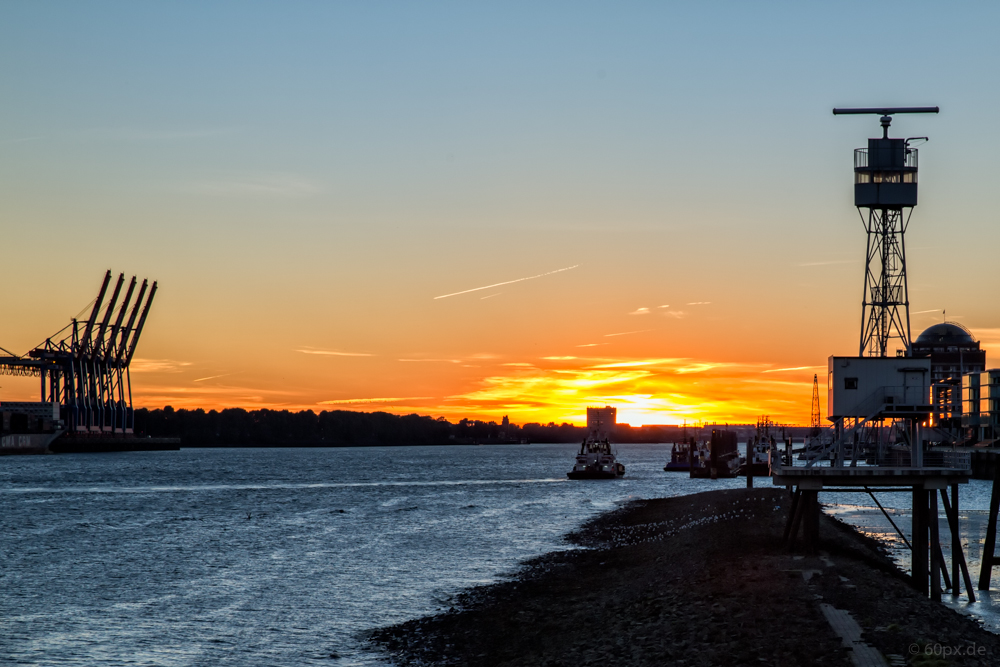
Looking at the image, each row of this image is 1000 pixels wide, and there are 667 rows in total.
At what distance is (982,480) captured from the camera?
101812mm

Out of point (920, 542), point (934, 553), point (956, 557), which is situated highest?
point (920, 542)

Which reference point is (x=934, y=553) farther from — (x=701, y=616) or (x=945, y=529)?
(x=945, y=529)

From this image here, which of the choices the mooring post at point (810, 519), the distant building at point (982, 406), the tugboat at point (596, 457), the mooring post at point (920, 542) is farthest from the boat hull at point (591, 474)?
the mooring post at point (920, 542)

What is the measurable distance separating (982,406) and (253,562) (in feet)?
437

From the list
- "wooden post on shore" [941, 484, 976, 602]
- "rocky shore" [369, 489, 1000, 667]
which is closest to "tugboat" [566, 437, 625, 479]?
"rocky shore" [369, 489, 1000, 667]

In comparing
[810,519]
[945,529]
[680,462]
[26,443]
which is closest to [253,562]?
[810,519]

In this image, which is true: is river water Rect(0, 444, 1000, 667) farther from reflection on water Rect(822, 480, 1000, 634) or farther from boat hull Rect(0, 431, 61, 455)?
boat hull Rect(0, 431, 61, 455)

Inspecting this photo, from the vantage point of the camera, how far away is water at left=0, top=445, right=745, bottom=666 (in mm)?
23125

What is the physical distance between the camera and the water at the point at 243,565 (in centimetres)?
2312

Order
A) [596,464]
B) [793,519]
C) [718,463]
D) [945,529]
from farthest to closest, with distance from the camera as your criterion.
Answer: [718,463]
[596,464]
[945,529]
[793,519]

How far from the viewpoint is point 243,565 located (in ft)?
120

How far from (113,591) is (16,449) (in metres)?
171

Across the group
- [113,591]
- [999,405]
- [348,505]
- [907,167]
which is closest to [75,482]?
[348,505]

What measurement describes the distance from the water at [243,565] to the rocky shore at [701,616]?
86.1 inches
